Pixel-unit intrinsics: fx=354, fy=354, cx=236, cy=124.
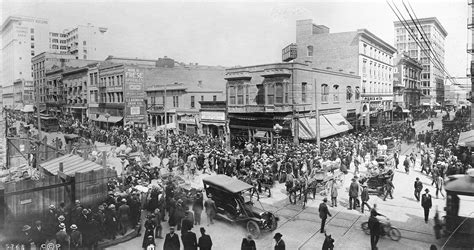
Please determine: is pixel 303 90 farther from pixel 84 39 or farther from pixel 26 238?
pixel 26 238

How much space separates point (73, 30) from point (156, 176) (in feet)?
56.5

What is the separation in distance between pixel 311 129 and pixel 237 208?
1757 cm

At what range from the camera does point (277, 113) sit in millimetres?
29438

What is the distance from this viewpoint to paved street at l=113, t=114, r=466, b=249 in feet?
37.6

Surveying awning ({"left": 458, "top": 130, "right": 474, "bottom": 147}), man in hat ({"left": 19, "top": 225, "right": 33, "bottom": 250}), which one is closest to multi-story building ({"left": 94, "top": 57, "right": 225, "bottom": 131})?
awning ({"left": 458, "top": 130, "right": 474, "bottom": 147})

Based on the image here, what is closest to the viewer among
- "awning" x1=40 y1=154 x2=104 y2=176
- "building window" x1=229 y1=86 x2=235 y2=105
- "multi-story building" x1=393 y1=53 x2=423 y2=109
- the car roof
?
the car roof

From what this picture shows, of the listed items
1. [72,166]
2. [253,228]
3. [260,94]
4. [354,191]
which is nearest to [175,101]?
[260,94]

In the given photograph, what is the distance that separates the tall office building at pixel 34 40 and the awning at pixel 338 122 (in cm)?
2142

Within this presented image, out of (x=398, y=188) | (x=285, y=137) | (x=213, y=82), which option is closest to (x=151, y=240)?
(x=398, y=188)

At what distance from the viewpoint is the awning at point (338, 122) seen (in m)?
33.5

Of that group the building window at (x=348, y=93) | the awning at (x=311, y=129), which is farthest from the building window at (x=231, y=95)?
the building window at (x=348, y=93)

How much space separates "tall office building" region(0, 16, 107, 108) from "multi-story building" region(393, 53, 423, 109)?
159 feet

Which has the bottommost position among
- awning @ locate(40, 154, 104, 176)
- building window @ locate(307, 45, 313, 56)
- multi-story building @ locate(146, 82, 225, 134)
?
awning @ locate(40, 154, 104, 176)

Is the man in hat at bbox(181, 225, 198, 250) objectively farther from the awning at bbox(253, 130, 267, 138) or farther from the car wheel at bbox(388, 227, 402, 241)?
the awning at bbox(253, 130, 267, 138)
